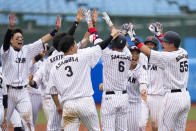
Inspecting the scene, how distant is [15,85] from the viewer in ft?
25.2

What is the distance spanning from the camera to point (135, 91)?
7.71 metres

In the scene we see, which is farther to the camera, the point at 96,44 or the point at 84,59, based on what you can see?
the point at 96,44

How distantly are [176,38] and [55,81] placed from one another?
1988mm

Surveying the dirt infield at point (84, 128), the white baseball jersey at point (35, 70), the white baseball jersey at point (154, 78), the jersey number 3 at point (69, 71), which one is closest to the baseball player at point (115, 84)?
the jersey number 3 at point (69, 71)

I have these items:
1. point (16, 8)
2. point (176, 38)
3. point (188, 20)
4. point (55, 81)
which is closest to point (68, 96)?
point (55, 81)

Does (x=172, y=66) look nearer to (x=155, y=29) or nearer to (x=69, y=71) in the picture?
(x=155, y=29)

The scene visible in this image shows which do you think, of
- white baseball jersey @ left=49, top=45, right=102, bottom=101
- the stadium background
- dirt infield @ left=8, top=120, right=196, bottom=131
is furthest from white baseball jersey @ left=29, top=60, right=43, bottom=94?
the stadium background

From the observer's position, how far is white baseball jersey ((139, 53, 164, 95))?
810cm

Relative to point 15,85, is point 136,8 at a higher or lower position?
higher

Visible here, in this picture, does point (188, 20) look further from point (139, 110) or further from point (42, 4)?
point (139, 110)

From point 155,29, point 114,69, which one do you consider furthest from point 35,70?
point 155,29

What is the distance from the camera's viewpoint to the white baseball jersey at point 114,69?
6.70 m

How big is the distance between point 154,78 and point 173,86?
1931 mm

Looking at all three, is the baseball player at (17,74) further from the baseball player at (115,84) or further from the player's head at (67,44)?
the player's head at (67,44)
